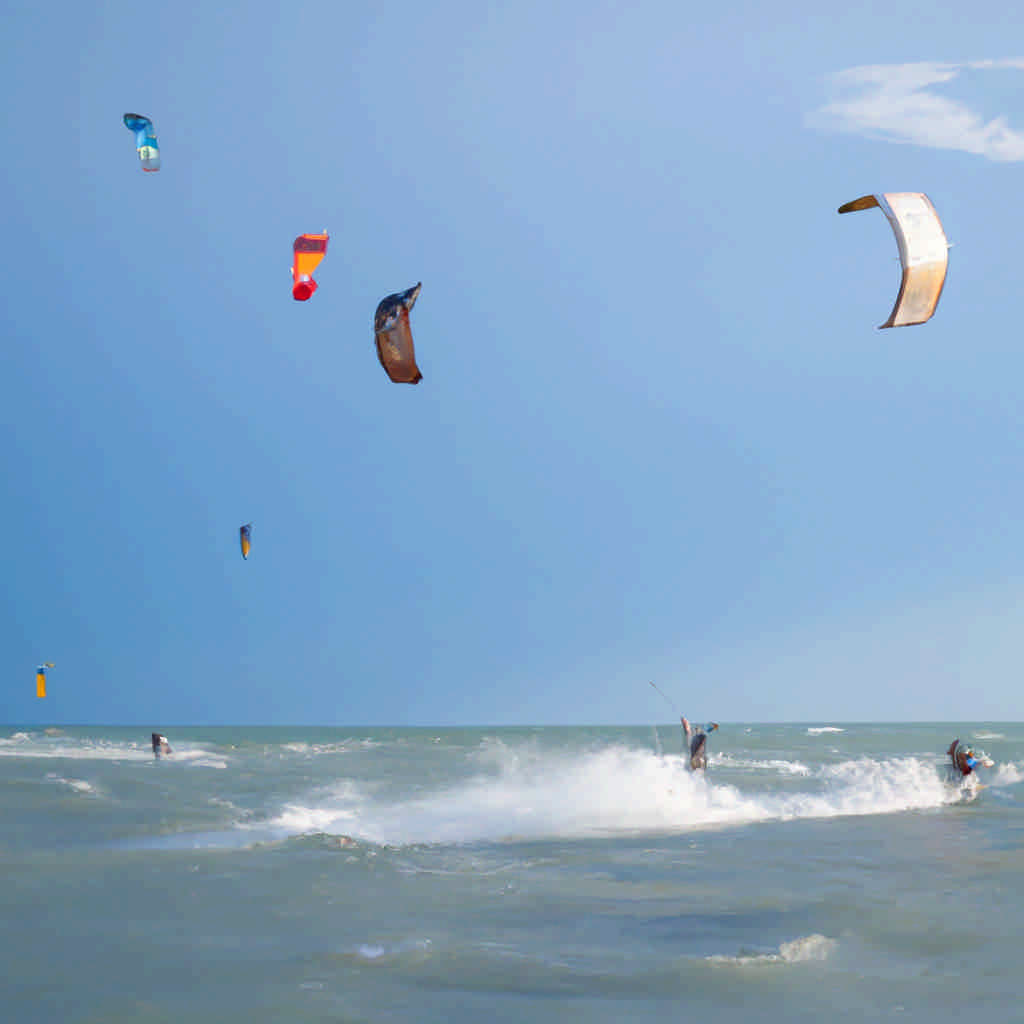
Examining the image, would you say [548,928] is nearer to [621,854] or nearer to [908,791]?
[621,854]

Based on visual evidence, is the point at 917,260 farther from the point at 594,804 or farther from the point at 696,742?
the point at 594,804

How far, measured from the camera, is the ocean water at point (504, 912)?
7402mm

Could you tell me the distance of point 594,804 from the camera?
21.4 m

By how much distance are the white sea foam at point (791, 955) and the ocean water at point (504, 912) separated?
0.10 feet

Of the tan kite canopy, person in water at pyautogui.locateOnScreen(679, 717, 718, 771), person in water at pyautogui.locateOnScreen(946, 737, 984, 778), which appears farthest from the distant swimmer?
the tan kite canopy

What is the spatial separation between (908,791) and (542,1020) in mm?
18494

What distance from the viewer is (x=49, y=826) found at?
641 inches

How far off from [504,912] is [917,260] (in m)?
9.25

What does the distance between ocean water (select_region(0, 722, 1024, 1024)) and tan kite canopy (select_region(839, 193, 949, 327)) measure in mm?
6803

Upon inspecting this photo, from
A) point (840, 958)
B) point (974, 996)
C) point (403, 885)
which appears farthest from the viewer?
point (403, 885)

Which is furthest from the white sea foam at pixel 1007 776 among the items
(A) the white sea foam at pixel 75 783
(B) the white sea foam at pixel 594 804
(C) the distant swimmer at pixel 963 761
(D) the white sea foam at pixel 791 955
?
(A) the white sea foam at pixel 75 783

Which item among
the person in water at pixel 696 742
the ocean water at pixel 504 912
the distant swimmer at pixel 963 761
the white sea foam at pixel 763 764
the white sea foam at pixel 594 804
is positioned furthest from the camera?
the white sea foam at pixel 763 764

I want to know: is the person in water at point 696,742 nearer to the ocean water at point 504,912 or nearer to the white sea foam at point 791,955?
the ocean water at point 504,912

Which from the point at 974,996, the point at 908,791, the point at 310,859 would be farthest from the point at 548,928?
the point at 908,791
